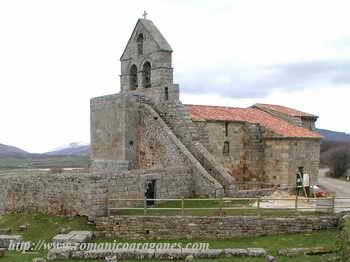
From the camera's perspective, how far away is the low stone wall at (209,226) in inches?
687

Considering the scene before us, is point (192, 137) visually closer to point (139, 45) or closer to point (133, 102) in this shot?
point (133, 102)

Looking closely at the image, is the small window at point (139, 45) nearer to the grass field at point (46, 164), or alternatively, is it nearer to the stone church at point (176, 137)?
the stone church at point (176, 137)

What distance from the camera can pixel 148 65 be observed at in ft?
91.0

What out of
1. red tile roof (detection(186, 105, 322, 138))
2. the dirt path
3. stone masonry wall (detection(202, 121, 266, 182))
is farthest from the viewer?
stone masonry wall (detection(202, 121, 266, 182))

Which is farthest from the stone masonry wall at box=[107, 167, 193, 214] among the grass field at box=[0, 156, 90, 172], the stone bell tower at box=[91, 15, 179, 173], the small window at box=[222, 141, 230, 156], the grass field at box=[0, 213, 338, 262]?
the grass field at box=[0, 156, 90, 172]

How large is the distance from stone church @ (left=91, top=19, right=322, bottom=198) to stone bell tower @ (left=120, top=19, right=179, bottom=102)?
6cm

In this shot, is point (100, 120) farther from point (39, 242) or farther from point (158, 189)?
point (39, 242)

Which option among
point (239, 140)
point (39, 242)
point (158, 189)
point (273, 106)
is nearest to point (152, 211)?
point (158, 189)

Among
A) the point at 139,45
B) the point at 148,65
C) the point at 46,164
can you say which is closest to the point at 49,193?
the point at 148,65

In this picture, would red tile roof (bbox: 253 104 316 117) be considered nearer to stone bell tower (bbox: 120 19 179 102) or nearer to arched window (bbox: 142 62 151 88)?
stone bell tower (bbox: 120 19 179 102)

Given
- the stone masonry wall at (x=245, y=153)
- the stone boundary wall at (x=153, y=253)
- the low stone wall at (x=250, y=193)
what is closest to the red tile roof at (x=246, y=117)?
the stone masonry wall at (x=245, y=153)

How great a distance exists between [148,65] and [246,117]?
25.2 feet

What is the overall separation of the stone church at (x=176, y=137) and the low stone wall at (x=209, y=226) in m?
4.09

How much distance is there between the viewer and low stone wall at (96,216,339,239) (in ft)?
57.3
